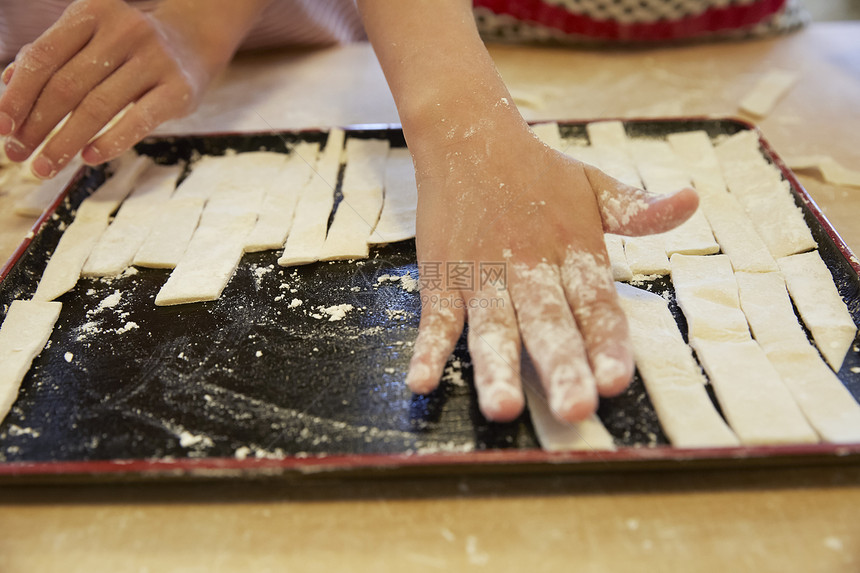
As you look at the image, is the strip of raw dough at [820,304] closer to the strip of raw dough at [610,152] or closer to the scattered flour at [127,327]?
the strip of raw dough at [610,152]

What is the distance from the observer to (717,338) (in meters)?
1.01

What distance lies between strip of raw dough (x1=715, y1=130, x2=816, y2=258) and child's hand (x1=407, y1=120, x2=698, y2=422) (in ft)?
1.17

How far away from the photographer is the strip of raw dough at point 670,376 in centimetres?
84

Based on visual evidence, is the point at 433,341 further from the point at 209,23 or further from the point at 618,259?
the point at 209,23

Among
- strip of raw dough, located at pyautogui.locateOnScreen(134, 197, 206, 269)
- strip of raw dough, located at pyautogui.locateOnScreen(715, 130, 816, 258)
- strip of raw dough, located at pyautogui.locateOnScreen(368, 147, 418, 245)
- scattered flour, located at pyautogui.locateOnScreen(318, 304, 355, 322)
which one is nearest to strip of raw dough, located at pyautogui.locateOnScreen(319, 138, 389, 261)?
strip of raw dough, located at pyautogui.locateOnScreen(368, 147, 418, 245)

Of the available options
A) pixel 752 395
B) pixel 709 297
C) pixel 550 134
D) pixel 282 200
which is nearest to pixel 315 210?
pixel 282 200

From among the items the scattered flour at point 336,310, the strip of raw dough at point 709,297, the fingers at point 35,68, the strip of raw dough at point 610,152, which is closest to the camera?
the strip of raw dough at point 709,297

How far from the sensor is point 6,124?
1343mm

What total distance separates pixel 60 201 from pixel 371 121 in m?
0.81

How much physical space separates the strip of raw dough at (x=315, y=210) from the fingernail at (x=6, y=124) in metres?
0.61

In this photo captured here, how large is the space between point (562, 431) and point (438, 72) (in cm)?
74

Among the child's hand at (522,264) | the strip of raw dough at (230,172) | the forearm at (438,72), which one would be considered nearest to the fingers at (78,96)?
the strip of raw dough at (230,172)

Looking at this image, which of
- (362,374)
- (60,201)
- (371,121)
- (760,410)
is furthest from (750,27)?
(60,201)

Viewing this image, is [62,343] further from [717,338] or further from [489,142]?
[717,338]
